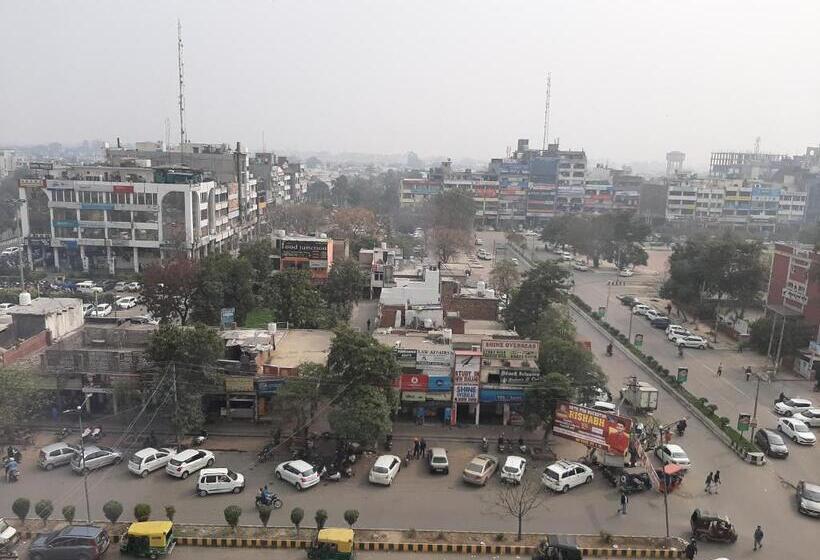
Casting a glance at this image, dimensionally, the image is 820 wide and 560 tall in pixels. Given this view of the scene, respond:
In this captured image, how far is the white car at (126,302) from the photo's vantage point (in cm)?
2859

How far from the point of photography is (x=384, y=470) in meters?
14.0

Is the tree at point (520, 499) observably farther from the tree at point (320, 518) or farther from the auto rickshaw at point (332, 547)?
the tree at point (320, 518)

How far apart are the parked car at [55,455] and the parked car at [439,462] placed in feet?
25.2

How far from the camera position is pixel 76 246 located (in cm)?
3625

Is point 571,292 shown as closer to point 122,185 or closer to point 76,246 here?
point 122,185

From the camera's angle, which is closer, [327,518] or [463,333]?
[327,518]

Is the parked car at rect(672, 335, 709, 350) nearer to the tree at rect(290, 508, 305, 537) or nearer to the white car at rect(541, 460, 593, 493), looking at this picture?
the white car at rect(541, 460, 593, 493)

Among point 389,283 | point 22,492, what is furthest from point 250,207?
point 22,492

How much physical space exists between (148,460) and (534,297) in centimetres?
1419

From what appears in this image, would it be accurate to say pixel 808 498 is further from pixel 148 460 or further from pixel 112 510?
pixel 148 460

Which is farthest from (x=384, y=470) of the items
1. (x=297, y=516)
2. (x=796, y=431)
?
(x=796, y=431)

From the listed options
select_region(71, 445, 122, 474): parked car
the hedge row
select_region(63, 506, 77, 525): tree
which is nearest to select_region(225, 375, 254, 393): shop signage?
select_region(71, 445, 122, 474): parked car

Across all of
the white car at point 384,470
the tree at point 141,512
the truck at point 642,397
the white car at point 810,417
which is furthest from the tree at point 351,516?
the white car at point 810,417

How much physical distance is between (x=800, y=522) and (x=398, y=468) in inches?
325
